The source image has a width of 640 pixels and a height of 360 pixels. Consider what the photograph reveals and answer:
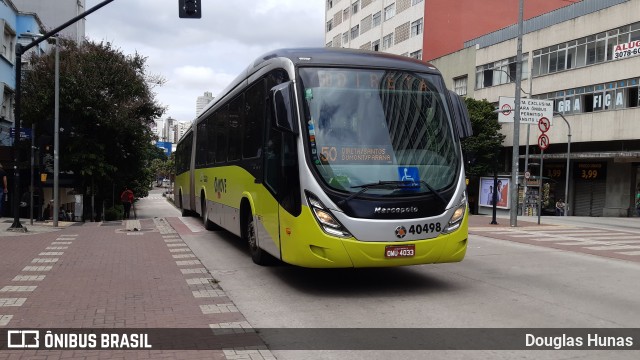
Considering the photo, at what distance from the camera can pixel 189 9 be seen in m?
13.0

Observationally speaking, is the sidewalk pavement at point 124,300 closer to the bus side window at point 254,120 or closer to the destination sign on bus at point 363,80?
the bus side window at point 254,120

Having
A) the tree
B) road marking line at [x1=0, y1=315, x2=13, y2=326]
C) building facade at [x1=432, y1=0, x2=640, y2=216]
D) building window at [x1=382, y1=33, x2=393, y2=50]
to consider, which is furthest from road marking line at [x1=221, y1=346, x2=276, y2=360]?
building window at [x1=382, y1=33, x2=393, y2=50]

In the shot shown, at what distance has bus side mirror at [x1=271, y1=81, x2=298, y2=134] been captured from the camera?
7035 millimetres

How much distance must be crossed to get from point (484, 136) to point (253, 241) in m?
33.1

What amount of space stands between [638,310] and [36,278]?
831cm

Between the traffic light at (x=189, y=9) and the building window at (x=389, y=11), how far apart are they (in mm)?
45377

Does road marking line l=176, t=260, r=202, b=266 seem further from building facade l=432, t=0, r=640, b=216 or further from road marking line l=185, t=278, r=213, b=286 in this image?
building facade l=432, t=0, r=640, b=216

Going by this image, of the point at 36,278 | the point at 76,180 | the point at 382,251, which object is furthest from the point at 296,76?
the point at 76,180

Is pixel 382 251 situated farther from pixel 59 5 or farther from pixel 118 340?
pixel 59 5

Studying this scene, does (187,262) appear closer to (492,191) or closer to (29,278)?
(29,278)

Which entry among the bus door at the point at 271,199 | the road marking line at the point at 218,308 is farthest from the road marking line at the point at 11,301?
the bus door at the point at 271,199

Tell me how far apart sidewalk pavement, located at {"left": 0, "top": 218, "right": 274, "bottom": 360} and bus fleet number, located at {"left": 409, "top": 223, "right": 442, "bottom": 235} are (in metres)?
2.38

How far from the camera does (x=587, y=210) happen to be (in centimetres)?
3716

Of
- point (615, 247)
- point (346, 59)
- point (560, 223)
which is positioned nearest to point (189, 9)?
point (346, 59)
